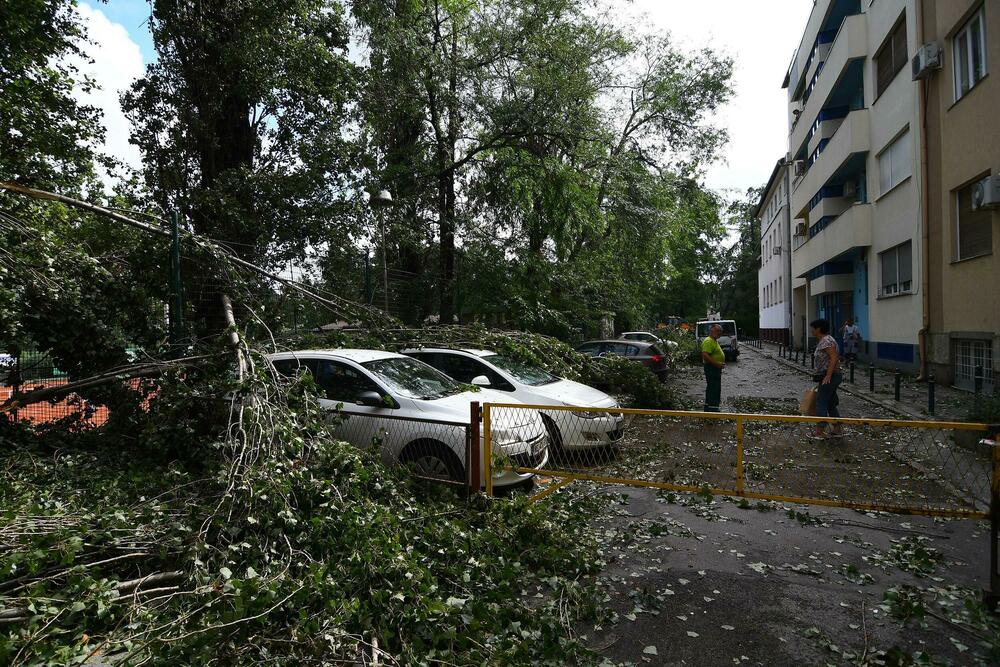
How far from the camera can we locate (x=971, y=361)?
1270 cm

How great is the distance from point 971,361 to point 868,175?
9.31 meters

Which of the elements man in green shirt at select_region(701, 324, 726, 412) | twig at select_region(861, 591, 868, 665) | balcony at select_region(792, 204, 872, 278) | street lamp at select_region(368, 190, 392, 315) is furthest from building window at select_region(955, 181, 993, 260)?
street lamp at select_region(368, 190, 392, 315)

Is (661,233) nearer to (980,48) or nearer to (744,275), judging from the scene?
(980,48)

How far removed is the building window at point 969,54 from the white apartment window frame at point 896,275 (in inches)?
178

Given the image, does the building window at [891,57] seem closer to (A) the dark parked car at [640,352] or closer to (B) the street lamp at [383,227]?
(A) the dark parked car at [640,352]

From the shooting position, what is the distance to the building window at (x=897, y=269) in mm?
16902

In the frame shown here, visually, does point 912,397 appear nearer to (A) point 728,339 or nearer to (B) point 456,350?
(B) point 456,350

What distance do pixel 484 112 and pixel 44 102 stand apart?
30.7ft

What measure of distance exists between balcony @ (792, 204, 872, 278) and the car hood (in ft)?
50.7

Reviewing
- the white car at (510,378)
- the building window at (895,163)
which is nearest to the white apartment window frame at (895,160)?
the building window at (895,163)

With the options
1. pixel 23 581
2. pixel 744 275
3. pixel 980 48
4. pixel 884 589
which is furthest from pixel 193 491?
pixel 744 275

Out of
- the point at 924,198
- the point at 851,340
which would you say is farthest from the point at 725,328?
the point at 924,198

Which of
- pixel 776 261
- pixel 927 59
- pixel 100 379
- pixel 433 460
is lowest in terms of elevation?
pixel 433 460

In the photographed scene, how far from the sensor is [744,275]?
6794 cm
